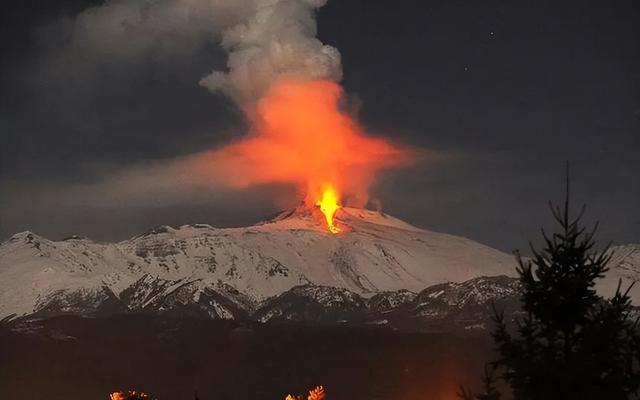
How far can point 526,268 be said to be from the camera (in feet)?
86.9

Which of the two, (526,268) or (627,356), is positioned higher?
(526,268)

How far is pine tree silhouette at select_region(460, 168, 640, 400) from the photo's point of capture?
968 inches

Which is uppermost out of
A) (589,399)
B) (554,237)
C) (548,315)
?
(554,237)

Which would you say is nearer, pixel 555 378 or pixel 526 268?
pixel 555 378

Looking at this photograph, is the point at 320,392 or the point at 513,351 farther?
the point at 320,392

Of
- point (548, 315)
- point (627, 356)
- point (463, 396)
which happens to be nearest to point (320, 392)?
point (463, 396)

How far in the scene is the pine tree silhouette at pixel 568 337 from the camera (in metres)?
24.6

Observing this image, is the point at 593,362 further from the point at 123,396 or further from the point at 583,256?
the point at 123,396

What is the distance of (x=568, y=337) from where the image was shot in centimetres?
2538

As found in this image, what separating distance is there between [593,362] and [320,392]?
7510mm

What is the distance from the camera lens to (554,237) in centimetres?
2630

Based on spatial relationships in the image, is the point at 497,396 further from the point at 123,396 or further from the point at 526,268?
the point at 123,396

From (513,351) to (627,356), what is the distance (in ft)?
9.80

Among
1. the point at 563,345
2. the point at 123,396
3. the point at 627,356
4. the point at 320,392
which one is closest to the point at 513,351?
the point at 563,345
